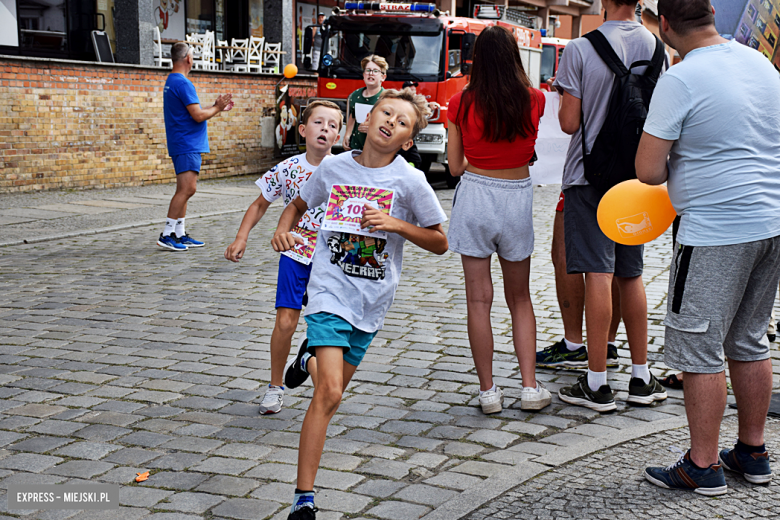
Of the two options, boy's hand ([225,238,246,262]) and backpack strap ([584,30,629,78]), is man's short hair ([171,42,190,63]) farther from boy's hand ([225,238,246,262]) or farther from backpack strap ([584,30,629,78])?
backpack strap ([584,30,629,78])

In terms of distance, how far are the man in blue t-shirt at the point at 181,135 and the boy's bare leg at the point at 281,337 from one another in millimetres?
5126

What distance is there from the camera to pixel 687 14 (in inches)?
132

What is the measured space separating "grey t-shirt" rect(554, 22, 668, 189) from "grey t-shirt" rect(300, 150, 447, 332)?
1.29m

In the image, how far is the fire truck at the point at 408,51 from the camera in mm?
15234

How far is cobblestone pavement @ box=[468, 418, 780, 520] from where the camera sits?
127 inches

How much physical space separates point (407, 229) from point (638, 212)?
108 centimetres

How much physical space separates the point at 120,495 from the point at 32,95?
36.2ft

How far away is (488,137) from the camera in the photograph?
430 centimetres

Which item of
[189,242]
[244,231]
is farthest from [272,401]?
[189,242]

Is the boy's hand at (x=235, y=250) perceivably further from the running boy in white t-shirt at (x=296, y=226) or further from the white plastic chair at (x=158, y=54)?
the white plastic chair at (x=158, y=54)

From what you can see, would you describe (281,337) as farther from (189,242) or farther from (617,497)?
(189,242)

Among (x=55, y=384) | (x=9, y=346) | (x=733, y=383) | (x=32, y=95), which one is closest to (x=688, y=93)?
(x=733, y=383)

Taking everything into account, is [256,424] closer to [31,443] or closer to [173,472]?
[173,472]

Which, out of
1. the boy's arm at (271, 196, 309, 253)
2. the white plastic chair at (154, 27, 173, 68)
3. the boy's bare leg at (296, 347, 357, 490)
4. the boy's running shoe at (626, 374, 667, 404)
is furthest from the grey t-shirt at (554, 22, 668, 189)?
the white plastic chair at (154, 27, 173, 68)
